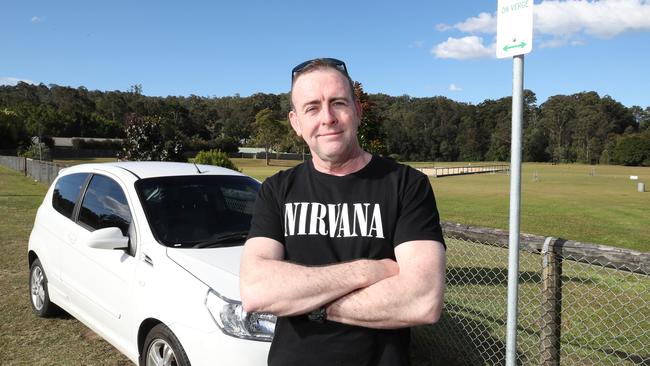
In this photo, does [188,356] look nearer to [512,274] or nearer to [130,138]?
[512,274]

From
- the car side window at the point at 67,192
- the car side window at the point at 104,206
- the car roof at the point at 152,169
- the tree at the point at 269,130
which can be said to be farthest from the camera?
the tree at the point at 269,130

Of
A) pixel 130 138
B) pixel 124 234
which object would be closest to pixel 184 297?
pixel 124 234

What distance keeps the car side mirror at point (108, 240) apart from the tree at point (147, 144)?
808 centimetres

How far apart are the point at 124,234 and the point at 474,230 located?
114 inches

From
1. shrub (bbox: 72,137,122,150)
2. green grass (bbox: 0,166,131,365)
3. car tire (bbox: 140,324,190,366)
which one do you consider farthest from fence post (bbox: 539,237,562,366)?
shrub (bbox: 72,137,122,150)

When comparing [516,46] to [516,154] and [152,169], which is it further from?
[152,169]

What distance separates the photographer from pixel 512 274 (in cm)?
259

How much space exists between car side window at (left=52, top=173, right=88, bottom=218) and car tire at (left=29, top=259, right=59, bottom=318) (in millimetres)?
733

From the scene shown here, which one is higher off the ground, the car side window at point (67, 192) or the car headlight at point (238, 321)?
the car side window at point (67, 192)

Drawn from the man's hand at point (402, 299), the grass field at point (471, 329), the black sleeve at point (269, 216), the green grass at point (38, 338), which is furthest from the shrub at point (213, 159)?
the man's hand at point (402, 299)

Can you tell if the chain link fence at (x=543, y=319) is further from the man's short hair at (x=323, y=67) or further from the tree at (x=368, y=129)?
the tree at (x=368, y=129)

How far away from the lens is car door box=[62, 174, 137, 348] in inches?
148

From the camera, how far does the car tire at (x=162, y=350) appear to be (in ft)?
10.4

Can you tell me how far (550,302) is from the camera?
11.5 ft
